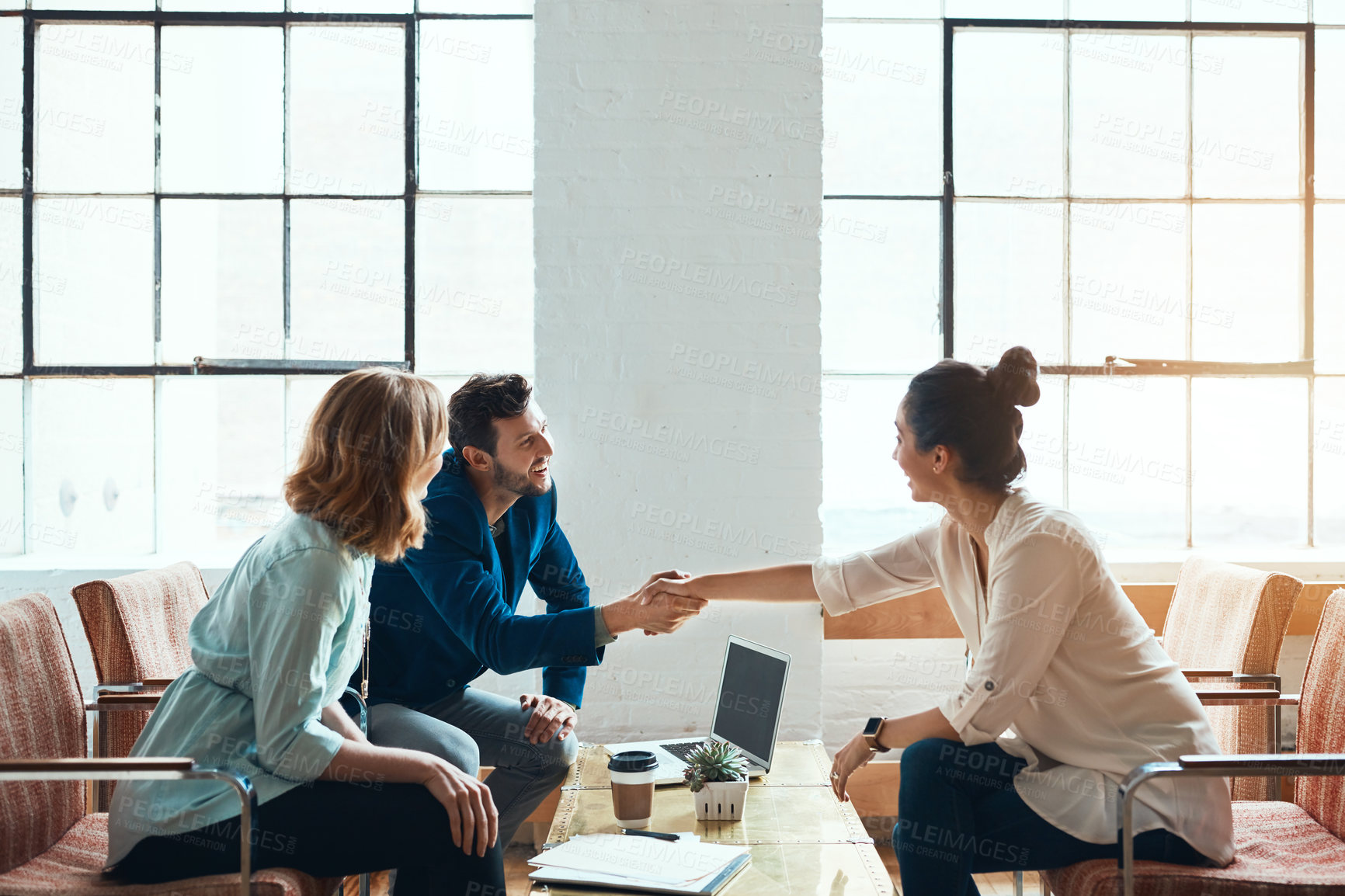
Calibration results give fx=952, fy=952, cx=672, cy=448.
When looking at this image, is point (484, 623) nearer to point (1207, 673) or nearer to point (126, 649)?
point (126, 649)

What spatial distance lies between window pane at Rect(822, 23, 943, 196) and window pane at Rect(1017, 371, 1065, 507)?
709 millimetres

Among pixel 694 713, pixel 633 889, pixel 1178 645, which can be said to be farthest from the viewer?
pixel 694 713

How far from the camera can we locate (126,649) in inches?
81.2

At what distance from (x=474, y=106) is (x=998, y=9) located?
5.86 ft

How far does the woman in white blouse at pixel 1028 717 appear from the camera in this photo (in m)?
1.62

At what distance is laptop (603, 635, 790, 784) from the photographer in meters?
1.96

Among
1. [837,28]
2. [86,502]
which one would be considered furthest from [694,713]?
[837,28]

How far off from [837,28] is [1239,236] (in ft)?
5.03

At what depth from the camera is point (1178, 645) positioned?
2.42m

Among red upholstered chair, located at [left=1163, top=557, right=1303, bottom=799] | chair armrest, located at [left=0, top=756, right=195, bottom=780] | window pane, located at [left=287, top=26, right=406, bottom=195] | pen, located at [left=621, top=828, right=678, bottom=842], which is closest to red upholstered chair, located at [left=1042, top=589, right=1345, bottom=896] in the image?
red upholstered chair, located at [left=1163, top=557, right=1303, bottom=799]

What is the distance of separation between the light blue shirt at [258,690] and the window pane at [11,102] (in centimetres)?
239

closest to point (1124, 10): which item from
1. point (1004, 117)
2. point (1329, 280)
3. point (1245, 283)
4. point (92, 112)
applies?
point (1004, 117)

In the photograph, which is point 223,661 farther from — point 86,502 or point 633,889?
point 86,502

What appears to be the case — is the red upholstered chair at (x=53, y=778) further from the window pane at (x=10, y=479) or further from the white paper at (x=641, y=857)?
the window pane at (x=10, y=479)
